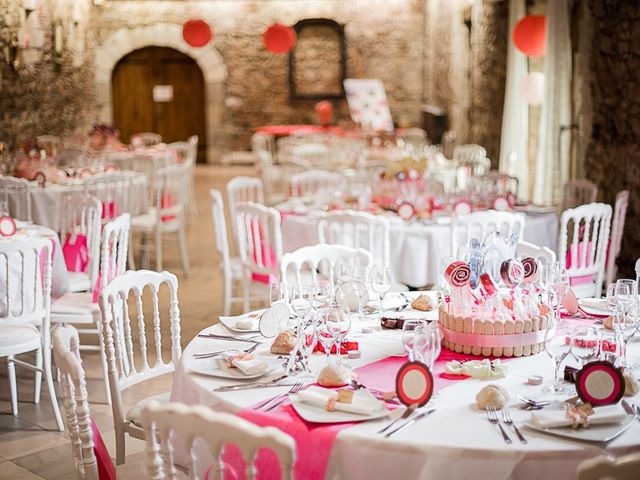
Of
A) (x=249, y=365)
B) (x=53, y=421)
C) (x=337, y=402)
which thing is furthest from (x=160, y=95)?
(x=337, y=402)

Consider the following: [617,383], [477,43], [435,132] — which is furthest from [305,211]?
[435,132]

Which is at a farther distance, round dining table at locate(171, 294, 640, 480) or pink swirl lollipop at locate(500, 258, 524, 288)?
pink swirl lollipop at locate(500, 258, 524, 288)

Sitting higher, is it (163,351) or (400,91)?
(400,91)

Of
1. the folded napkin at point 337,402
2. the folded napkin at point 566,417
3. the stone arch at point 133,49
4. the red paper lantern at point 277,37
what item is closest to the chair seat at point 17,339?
the folded napkin at point 337,402

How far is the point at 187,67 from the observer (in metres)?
15.8

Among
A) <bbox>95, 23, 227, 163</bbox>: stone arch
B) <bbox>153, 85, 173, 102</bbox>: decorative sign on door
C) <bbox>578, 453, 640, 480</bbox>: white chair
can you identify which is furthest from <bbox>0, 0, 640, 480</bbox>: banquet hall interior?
<bbox>153, 85, 173, 102</bbox>: decorative sign on door

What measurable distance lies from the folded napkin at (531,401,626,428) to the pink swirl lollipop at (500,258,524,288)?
2.10 feet

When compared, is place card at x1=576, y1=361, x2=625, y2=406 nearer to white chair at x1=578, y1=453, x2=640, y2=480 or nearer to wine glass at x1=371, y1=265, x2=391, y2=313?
white chair at x1=578, y1=453, x2=640, y2=480

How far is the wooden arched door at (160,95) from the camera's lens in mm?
15672

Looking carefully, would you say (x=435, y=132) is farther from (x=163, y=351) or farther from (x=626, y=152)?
(x=163, y=351)

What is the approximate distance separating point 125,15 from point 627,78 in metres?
11.0

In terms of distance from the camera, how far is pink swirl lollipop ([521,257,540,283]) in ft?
9.18

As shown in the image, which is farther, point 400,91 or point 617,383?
point 400,91

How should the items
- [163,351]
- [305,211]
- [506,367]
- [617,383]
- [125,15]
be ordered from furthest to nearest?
1. [125,15]
2. [305,211]
3. [163,351]
4. [506,367]
5. [617,383]
